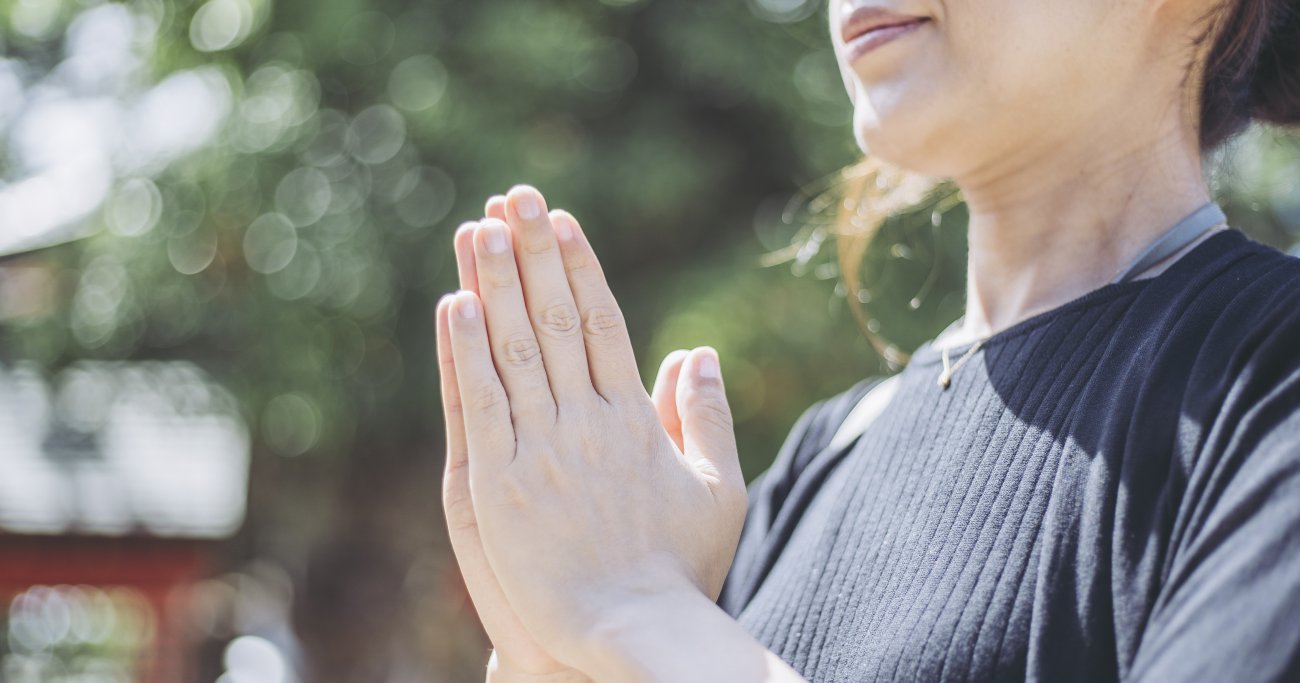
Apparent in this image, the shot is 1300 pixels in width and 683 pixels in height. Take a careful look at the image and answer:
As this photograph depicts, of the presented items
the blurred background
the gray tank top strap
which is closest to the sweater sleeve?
the gray tank top strap

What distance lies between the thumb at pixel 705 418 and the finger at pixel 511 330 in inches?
6.4

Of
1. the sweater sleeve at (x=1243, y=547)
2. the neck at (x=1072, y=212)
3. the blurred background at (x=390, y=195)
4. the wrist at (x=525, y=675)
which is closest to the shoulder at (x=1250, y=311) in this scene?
the sweater sleeve at (x=1243, y=547)

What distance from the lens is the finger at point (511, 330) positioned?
103cm

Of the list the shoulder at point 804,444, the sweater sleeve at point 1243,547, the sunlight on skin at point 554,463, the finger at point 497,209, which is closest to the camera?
the sweater sleeve at point 1243,547

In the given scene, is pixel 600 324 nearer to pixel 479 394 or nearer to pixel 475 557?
pixel 479 394

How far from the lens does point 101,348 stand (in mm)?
5246

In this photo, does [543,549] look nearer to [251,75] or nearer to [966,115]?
[966,115]

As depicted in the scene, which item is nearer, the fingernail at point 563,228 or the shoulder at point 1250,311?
the shoulder at point 1250,311

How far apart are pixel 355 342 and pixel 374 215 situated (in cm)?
56

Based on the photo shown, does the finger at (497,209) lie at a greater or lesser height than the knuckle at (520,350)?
greater

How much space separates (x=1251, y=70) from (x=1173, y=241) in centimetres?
30

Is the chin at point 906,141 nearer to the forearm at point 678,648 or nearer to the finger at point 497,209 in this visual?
the finger at point 497,209

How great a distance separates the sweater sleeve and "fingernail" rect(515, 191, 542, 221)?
584 mm

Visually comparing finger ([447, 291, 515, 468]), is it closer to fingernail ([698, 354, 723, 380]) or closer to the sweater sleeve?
fingernail ([698, 354, 723, 380])
